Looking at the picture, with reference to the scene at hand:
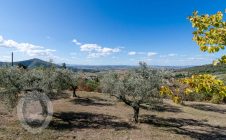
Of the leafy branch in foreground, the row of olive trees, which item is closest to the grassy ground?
the row of olive trees

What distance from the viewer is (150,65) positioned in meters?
23.3

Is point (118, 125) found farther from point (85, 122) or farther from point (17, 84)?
point (17, 84)

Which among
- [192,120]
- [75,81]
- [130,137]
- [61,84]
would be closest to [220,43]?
[130,137]

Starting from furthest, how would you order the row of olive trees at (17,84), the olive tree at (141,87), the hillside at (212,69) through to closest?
1. the olive tree at (141,87)
2. the row of olive trees at (17,84)
3. the hillside at (212,69)

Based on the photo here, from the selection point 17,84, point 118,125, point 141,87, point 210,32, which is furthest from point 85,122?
point 210,32

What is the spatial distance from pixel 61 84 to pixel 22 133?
12934 millimetres

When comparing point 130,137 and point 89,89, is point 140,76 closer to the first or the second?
point 130,137

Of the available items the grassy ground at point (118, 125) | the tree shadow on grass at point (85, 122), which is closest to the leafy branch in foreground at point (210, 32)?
the grassy ground at point (118, 125)

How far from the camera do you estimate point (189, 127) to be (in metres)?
21.7

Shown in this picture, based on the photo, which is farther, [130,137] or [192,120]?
[192,120]

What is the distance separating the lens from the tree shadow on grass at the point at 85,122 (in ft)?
65.0

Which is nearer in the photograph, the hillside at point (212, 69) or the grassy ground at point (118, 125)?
the hillside at point (212, 69)

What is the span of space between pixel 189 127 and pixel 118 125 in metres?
6.40

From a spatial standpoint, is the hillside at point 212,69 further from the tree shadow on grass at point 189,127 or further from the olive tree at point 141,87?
the tree shadow on grass at point 189,127
